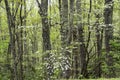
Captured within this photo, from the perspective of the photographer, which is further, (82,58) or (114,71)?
(114,71)

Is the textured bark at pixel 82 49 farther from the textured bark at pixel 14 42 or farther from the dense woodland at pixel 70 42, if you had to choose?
the textured bark at pixel 14 42

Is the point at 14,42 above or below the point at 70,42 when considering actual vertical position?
below

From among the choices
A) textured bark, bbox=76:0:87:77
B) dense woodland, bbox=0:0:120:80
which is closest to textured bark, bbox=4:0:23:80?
dense woodland, bbox=0:0:120:80

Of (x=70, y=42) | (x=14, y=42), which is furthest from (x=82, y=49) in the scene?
(x=70, y=42)

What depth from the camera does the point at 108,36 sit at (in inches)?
619

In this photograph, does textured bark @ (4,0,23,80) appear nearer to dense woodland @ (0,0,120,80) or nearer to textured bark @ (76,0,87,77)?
dense woodland @ (0,0,120,80)

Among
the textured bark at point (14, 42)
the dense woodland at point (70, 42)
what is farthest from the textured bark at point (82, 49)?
the textured bark at point (14, 42)

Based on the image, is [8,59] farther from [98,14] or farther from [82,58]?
[98,14]

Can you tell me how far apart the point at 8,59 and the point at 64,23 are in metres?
12.1

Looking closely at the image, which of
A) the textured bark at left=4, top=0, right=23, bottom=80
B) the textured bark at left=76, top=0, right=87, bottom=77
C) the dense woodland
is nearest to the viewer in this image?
the dense woodland

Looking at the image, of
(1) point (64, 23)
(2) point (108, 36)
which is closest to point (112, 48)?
(2) point (108, 36)

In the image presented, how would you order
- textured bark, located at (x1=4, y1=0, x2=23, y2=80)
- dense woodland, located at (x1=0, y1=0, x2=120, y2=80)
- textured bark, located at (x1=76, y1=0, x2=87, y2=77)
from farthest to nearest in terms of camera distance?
textured bark, located at (x1=76, y1=0, x2=87, y2=77), textured bark, located at (x1=4, y1=0, x2=23, y2=80), dense woodland, located at (x1=0, y1=0, x2=120, y2=80)

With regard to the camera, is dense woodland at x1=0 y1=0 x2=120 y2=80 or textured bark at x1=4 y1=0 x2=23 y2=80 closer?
dense woodland at x1=0 y1=0 x2=120 y2=80

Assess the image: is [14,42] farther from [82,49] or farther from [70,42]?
[82,49]
